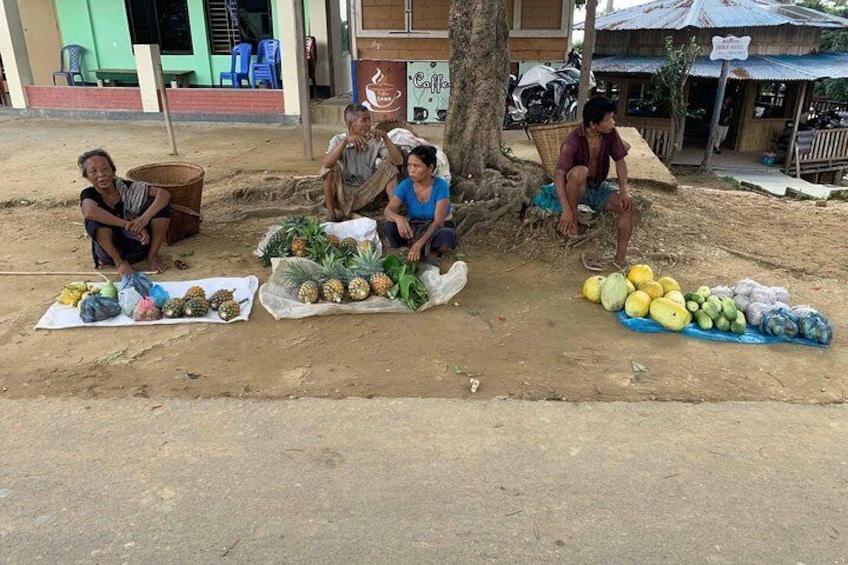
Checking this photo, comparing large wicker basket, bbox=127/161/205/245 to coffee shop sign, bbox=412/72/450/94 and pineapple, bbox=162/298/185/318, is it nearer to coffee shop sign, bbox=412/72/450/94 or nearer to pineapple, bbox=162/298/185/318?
pineapple, bbox=162/298/185/318

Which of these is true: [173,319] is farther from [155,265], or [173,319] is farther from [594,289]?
[594,289]

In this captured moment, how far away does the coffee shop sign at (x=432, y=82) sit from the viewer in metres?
11.4

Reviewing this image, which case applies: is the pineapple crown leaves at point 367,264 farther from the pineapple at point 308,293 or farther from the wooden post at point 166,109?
the wooden post at point 166,109

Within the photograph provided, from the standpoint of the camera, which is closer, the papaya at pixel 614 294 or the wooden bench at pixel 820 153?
the papaya at pixel 614 294

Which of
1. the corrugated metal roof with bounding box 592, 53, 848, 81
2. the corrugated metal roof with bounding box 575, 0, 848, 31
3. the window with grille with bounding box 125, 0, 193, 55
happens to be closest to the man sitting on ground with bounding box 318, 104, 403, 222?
the window with grille with bounding box 125, 0, 193, 55

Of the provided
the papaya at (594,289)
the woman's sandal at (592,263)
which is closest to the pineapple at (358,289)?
the papaya at (594,289)

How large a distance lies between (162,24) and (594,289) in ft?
39.6

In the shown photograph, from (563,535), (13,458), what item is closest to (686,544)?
(563,535)

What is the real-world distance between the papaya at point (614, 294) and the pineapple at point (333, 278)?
1779 millimetres

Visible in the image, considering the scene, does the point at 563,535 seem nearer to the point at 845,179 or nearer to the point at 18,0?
the point at 18,0

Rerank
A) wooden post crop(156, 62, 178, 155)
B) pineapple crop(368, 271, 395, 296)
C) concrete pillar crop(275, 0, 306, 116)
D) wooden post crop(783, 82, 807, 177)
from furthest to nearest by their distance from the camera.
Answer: wooden post crop(783, 82, 807, 177) < concrete pillar crop(275, 0, 306, 116) < wooden post crop(156, 62, 178, 155) < pineapple crop(368, 271, 395, 296)

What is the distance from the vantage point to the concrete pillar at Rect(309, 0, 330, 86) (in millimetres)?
12039

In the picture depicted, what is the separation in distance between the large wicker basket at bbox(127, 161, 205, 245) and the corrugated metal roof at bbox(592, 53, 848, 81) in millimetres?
12759

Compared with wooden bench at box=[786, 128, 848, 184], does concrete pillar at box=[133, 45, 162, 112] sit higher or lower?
higher
